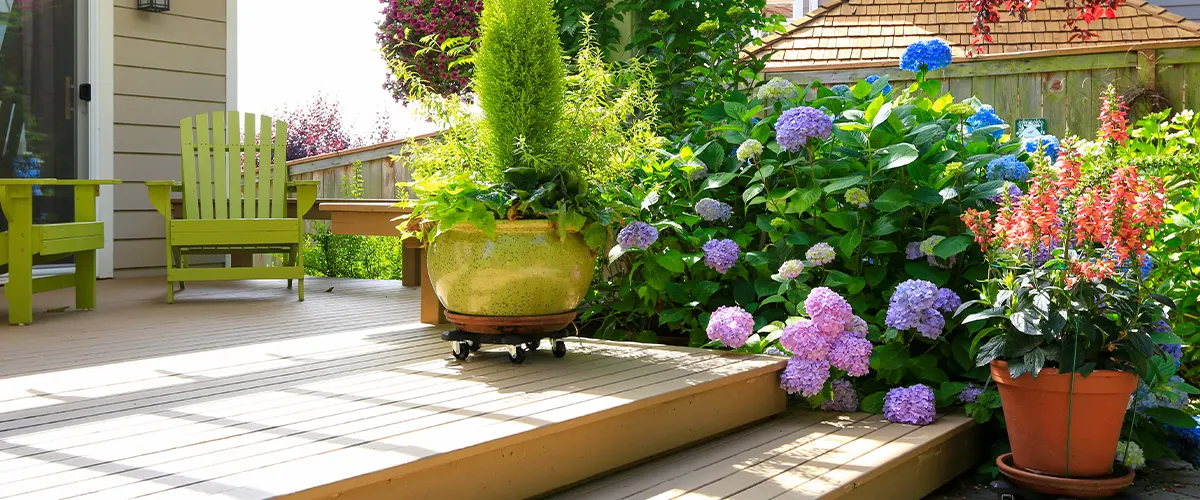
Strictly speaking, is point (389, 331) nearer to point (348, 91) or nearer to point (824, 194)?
point (824, 194)

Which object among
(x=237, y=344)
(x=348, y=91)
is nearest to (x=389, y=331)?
(x=237, y=344)

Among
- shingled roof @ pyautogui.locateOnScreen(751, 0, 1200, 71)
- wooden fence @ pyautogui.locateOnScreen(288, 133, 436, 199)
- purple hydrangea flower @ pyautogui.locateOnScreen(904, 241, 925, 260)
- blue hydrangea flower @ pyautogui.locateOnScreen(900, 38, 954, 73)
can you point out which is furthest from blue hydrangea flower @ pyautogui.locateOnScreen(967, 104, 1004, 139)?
shingled roof @ pyautogui.locateOnScreen(751, 0, 1200, 71)

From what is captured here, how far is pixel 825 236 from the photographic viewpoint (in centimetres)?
328

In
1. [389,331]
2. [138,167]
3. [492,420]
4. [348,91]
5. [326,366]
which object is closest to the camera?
[492,420]

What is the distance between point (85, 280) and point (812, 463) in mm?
3267

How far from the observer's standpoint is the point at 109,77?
216 inches

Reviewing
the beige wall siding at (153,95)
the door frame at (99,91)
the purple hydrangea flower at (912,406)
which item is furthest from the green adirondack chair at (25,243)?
the purple hydrangea flower at (912,406)

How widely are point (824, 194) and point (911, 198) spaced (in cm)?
30

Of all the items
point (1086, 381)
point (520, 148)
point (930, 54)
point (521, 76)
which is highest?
point (930, 54)

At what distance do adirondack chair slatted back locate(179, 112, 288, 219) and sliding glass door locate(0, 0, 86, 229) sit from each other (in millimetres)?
868

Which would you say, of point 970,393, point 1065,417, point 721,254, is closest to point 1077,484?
point 1065,417

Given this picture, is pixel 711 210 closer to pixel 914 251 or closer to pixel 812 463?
pixel 914 251

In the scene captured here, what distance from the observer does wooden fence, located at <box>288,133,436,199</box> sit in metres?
7.45

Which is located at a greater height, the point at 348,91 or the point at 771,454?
the point at 348,91
